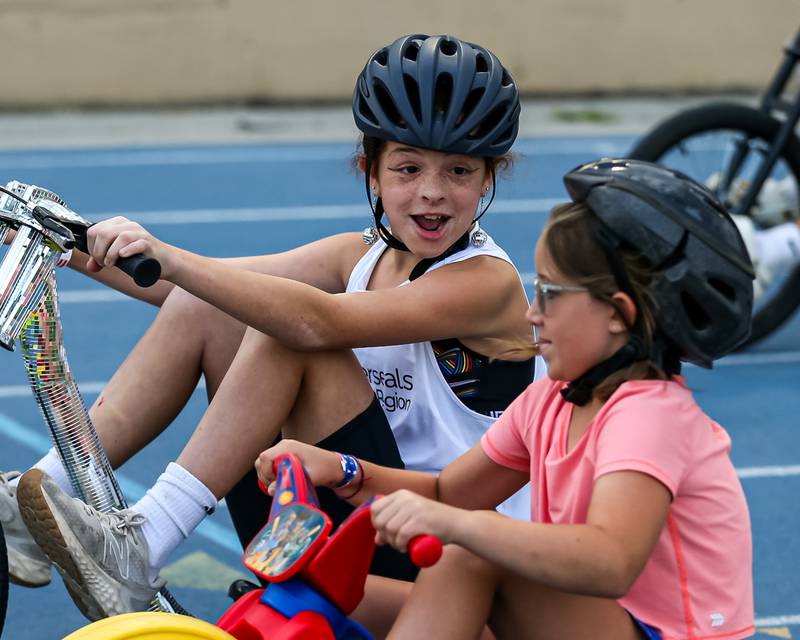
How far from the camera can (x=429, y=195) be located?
99.7 inches

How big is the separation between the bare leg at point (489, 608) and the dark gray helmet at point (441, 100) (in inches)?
37.3

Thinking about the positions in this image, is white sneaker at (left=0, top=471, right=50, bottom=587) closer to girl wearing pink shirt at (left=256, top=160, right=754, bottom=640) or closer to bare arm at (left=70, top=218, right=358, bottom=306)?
bare arm at (left=70, top=218, right=358, bottom=306)

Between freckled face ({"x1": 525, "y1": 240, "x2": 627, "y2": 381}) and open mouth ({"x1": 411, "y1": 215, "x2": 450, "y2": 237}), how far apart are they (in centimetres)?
65

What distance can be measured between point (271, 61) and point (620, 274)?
9.44 metres

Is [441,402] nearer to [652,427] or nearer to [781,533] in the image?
[652,427]

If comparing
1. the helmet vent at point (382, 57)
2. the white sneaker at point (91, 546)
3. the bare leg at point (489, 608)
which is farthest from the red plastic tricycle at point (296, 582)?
the helmet vent at point (382, 57)

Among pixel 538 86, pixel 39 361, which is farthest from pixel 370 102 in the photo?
pixel 538 86

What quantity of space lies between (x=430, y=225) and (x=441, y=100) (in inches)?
10.1

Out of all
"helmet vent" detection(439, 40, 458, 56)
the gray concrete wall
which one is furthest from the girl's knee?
the gray concrete wall

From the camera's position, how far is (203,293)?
2.33 meters

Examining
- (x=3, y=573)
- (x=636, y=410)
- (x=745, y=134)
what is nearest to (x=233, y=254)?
(x=745, y=134)

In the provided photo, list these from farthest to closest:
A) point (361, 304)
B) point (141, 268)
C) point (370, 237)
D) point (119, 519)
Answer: point (370, 237) < point (361, 304) < point (119, 519) < point (141, 268)

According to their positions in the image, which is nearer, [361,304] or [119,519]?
[119,519]

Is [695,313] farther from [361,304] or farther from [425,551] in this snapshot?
[361,304]
